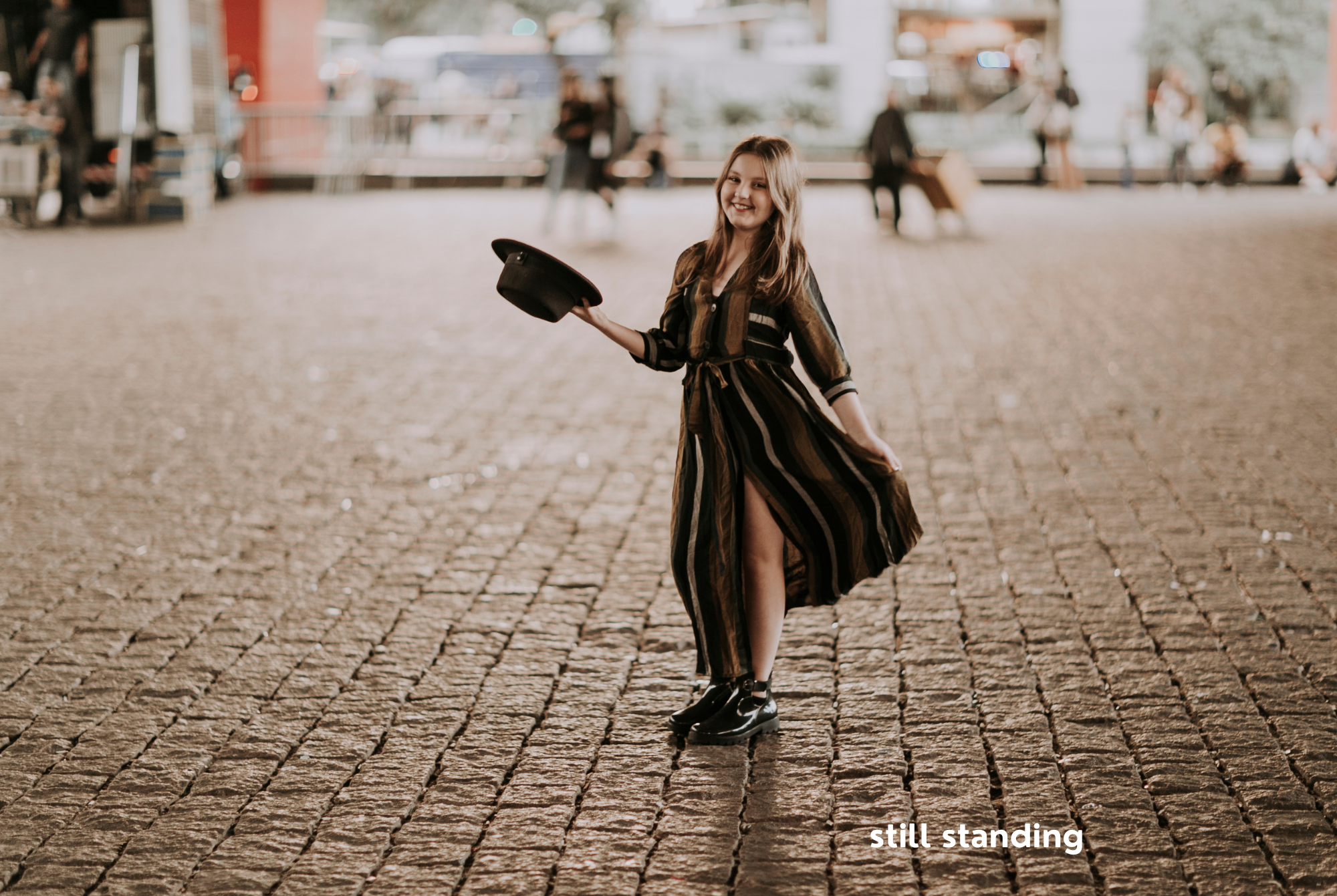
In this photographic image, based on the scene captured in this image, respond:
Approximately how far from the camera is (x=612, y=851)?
367cm

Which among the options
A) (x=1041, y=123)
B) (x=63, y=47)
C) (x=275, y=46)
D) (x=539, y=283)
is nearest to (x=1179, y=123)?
(x=1041, y=123)

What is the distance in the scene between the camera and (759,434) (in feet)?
13.8

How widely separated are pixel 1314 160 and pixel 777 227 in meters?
26.1

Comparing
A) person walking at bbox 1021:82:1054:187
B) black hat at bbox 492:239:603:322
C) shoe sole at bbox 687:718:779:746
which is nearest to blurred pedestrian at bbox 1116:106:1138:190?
person walking at bbox 1021:82:1054:187

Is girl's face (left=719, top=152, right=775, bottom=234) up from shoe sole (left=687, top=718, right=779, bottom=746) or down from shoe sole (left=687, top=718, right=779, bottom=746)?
up

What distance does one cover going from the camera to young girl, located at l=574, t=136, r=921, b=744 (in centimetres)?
414

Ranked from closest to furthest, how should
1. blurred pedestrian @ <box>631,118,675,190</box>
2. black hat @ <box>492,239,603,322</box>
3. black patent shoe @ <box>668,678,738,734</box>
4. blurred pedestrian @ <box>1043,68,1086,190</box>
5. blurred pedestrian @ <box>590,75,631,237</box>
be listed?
black hat @ <box>492,239,603,322</box>
black patent shoe @ <box>668,678,738,734</box>
blurred pedestrian @ <box>590,75,631,237</box>
blurred pedestrian @ <box>1043,68,1086,190</box>
blurred pedestrian @ <box>631,118,675,190</box>

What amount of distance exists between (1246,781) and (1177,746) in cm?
26

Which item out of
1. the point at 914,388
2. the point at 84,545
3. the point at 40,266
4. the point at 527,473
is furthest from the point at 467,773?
the point at 40,266

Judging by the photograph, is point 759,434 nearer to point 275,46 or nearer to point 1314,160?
point 1314,160

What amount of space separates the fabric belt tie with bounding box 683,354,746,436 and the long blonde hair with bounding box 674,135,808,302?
230 mm

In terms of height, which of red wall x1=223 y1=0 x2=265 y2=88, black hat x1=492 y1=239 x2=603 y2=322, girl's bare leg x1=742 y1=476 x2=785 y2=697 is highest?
red wall x1=223 y1=0 x2=265 y2=88

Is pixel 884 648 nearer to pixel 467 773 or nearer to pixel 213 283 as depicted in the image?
pixel 467 773

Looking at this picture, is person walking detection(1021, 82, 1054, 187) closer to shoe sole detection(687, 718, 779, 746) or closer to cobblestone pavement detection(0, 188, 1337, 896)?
cobblestone pavement detection(0, 188, 1337, 896)
